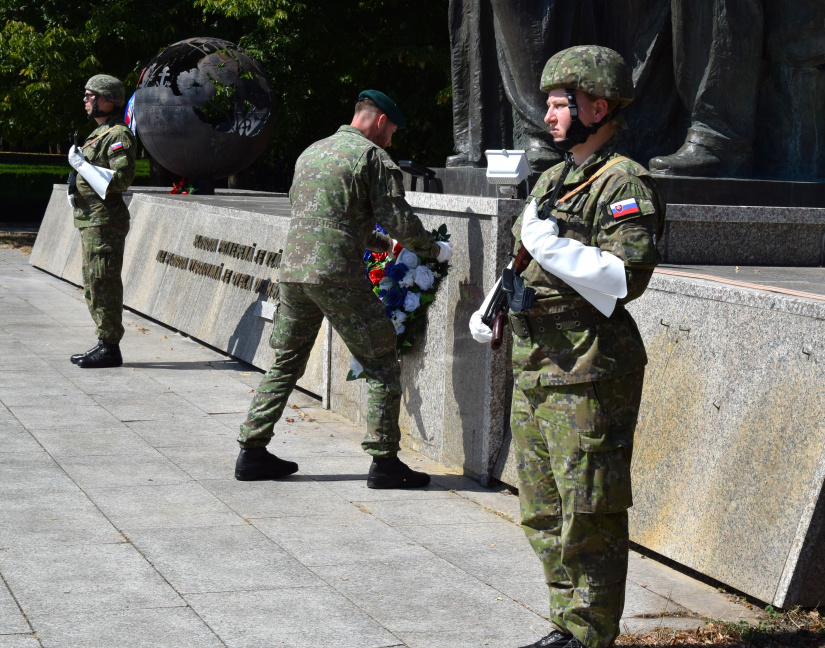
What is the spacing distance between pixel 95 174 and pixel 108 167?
10.3 inches

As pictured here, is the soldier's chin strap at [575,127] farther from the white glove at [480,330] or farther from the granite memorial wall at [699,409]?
the granite memorial wall at [699,409]

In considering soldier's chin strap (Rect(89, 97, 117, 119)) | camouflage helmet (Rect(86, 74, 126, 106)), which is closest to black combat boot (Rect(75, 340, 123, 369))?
soldier's chin strap (Rect(89, 97, 117, 119))

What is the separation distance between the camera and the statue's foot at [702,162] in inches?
305

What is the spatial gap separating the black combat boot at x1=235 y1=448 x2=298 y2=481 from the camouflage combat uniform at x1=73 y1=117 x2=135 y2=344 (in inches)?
152

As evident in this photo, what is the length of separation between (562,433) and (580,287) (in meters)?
0.50

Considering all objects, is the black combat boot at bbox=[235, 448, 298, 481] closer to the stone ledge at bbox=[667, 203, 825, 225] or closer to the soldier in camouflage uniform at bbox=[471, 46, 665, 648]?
the stone ledge at bbox=[667, 203, 825, 225]

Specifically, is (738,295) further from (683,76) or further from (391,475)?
(683,76)

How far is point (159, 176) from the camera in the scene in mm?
24406

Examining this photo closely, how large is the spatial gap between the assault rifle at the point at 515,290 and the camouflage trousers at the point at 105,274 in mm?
6413

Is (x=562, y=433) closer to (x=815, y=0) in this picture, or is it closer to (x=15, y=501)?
(x=15, y=501)

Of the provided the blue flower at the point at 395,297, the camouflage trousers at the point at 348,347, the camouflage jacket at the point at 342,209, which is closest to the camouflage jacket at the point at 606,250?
the camouflage jacket at the point at 342,209

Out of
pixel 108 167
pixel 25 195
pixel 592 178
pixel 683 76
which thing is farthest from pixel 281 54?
pixel 592 178

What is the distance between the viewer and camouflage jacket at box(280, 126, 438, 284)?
6.27 m

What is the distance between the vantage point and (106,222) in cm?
993
